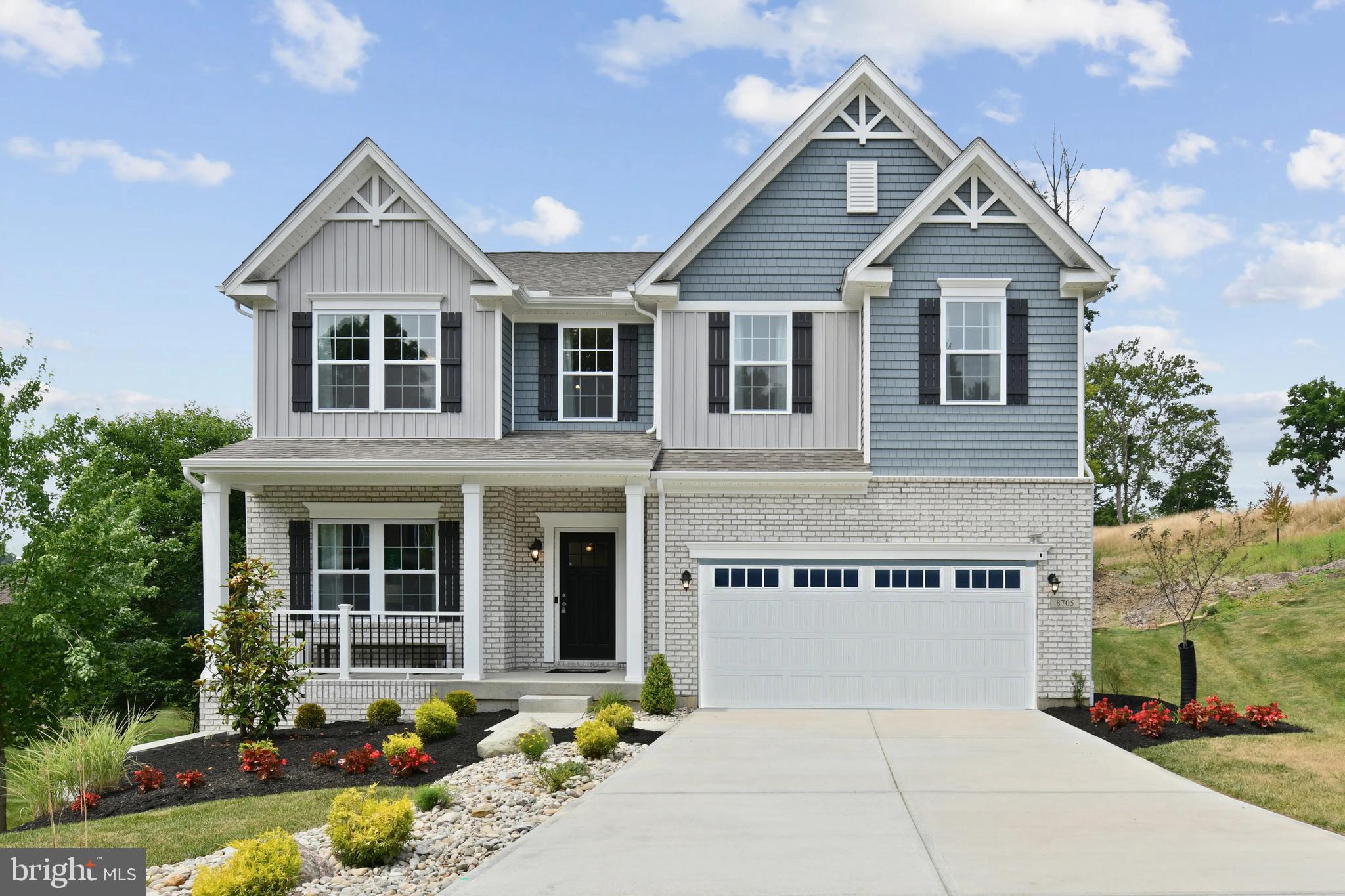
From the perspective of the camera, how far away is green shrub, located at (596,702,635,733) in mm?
13159

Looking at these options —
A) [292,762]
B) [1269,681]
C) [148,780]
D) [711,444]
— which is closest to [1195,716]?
[1269,681]

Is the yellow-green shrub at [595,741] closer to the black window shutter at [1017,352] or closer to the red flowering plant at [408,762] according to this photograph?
the red flowering plant at [408,762]

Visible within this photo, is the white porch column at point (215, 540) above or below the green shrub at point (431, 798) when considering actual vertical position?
above

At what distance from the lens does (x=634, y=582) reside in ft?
50.8

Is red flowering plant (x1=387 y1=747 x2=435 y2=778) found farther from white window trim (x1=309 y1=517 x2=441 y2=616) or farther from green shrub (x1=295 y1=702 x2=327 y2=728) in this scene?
white window trim (x1=309 y1=517 x2=441 y2=616)

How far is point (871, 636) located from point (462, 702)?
18.6 feet

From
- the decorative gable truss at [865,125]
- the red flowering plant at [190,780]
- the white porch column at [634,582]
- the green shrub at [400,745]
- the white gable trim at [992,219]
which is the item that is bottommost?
the red flowering plant at [190,780]

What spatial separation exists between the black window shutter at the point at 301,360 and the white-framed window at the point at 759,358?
6.38 m

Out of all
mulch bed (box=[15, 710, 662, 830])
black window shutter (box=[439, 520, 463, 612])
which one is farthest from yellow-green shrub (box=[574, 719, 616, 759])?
black window shutter (box=[439, 520, 463, 612])

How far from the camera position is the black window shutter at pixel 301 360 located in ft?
55.8

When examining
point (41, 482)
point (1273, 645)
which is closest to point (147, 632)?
point (41, 482)

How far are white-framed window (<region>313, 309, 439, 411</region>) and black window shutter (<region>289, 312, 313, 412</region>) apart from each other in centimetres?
9

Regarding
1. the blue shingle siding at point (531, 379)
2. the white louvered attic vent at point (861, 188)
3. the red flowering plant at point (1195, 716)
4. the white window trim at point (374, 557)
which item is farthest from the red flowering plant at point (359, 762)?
the white louvered attic vent at point (861, 188)

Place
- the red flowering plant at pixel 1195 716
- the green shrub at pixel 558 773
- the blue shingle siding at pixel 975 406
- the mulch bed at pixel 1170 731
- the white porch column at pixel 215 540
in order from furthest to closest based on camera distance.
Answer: the white porch column at pixel 215 540 < the blue shingle siding at pixel 975 406 < the red flowering plant at pixel 1195 716 < the mulch bed at pixel 1170 731 < the green shrub at pixel 558 773
